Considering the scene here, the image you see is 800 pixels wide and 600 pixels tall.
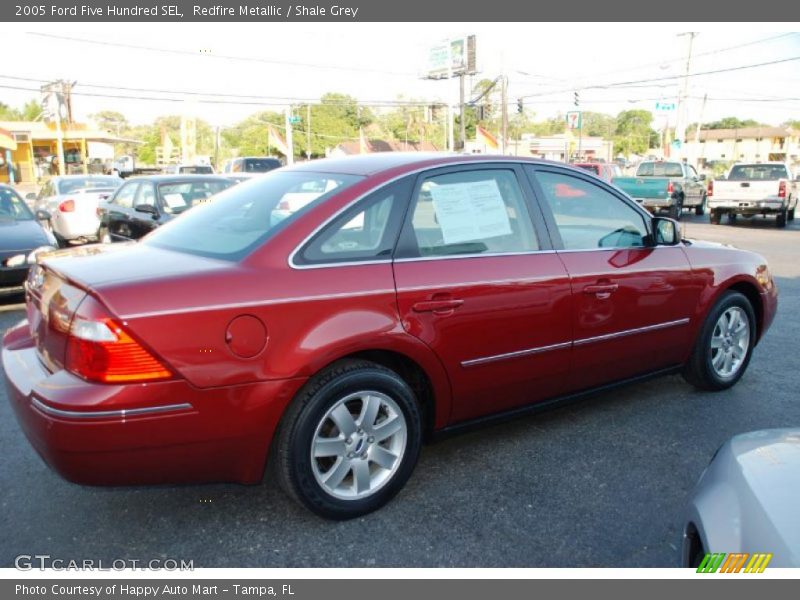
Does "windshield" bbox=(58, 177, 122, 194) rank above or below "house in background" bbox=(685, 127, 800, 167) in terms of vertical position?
below

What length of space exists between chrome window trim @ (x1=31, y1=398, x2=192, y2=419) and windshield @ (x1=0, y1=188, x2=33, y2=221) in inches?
270

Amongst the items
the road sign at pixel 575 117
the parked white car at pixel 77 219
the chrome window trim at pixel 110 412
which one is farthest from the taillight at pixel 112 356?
the road sign at pixel 575 117

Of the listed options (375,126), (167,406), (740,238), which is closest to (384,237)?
(167,406)

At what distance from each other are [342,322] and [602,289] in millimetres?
1692

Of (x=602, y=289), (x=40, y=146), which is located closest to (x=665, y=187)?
(x=602, y=289)

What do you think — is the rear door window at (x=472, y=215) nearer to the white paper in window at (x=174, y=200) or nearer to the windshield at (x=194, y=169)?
the white paper in window at (x=174, y=200)

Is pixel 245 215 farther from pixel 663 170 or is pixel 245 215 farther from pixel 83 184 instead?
pixel 663 170

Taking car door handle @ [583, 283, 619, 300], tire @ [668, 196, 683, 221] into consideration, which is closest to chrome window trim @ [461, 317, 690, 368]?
car door handle @ [583, 283, 619, 300]

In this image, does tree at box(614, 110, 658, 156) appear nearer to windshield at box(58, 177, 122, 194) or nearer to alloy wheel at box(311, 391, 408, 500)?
windshield at box(58, 177, 122, 194)

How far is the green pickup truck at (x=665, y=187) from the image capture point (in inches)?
762

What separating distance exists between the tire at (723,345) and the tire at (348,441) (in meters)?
2.35

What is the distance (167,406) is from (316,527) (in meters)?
0.91

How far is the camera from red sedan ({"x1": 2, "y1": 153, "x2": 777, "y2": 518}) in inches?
99.6

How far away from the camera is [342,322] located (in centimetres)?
286
